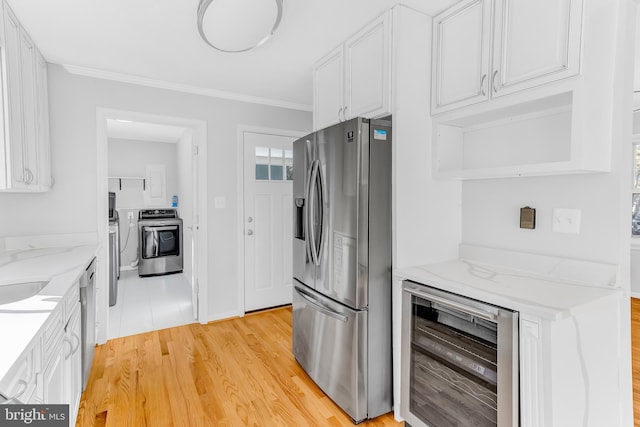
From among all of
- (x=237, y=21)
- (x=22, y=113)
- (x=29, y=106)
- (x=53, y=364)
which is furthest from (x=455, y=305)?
(x=29, y=106)

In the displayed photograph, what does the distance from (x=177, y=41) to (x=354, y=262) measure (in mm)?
1897

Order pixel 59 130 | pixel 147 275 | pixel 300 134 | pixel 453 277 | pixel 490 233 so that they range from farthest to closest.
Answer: pixel 147 275 < pixel 300 134 < pixel 59 130 < pixel 490 233 < pixel 453 277

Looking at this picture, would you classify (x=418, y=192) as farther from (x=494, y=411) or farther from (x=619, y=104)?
(x=494, y=411)

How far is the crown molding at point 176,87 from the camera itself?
2.62 meters

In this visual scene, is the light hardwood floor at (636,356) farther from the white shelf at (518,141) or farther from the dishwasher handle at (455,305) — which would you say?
the white shelf at (518,141)

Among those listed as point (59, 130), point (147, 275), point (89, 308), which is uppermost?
point (59, 130)

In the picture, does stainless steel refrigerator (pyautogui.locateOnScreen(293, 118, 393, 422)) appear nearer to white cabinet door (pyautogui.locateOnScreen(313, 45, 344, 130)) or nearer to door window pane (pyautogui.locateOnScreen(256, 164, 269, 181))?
white cabinet door (pyautogui.locateOnScreen(313, 45, 344, 130))

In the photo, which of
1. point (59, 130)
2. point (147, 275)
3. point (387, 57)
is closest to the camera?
point (387, 57)

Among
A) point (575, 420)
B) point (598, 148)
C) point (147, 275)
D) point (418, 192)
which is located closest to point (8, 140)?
point (418, 192)

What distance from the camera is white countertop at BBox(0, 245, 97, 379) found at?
3.10 ft

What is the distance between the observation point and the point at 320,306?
2.04 metres

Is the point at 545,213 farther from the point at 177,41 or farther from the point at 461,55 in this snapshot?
the point at 177,41

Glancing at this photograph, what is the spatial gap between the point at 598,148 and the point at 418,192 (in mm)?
816

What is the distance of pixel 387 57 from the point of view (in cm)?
183
